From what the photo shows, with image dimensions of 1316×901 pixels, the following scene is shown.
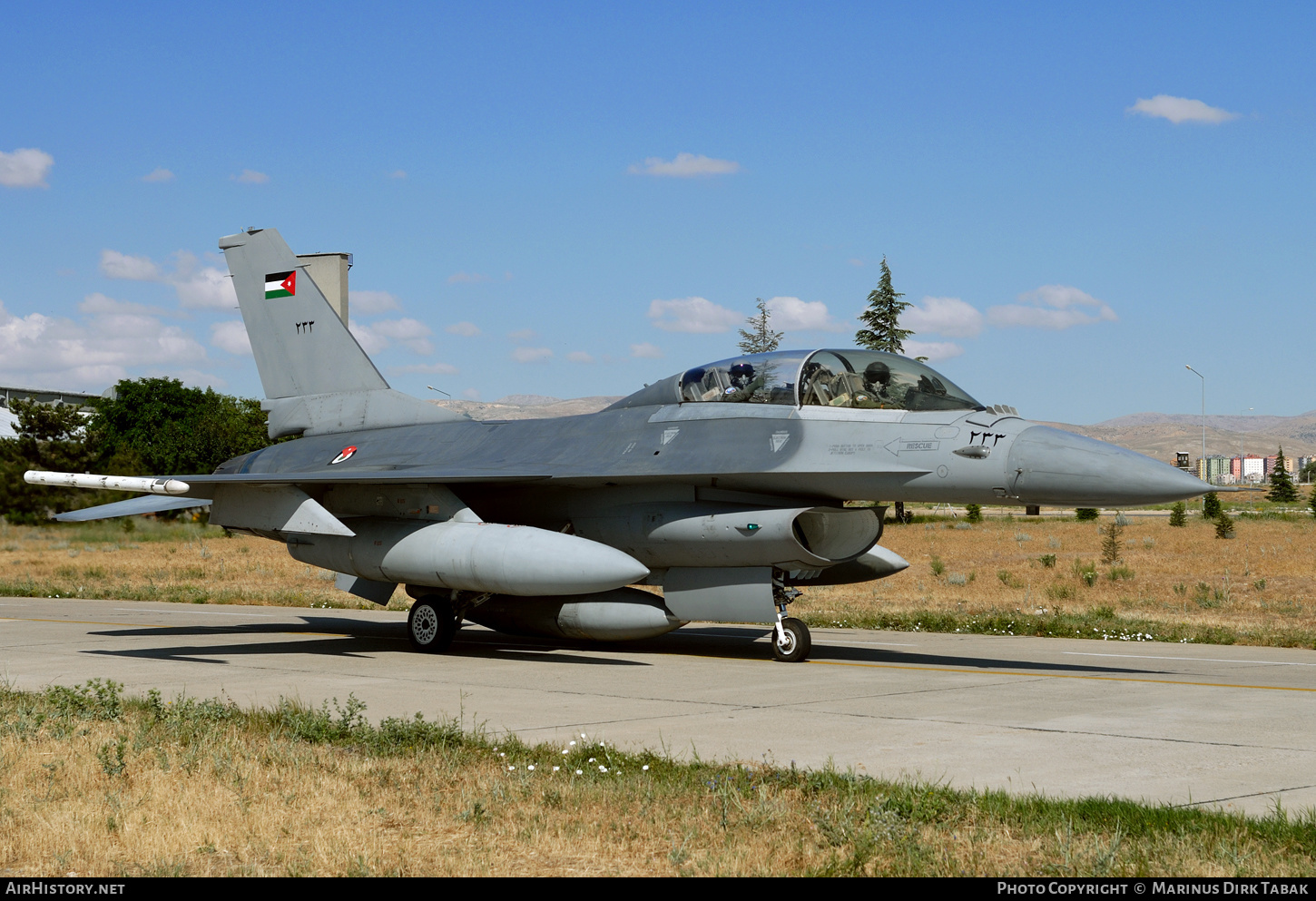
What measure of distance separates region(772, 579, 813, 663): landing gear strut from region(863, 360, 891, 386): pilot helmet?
7.72 ft

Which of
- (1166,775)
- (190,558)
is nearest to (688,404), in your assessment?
(1166,775)

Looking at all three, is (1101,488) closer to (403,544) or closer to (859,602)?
(403,544)

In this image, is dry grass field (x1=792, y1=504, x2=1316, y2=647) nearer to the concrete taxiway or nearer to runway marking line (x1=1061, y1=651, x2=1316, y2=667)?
the concrete taxiway

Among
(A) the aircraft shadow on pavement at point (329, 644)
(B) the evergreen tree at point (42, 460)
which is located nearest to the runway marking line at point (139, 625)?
(A) the aircraft shadow on pavement at point (329, 644)

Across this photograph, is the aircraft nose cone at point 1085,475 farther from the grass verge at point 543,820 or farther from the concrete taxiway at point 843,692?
the grass verge at point 543,820

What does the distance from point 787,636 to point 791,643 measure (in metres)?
0.09

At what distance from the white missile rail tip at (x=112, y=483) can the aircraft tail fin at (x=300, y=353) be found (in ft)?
12.7

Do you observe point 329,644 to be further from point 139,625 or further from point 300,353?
point 300,353

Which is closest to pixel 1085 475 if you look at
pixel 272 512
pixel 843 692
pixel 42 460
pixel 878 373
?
pixel 878 373

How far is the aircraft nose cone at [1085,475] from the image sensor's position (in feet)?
32.5

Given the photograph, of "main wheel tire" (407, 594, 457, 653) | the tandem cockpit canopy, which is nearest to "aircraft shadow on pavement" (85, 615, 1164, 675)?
"main wheel tire" (407, 594, 457, 653)

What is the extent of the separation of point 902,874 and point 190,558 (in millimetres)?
32858

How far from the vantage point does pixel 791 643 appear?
12.5 m

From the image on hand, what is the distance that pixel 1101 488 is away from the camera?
10117 mm
